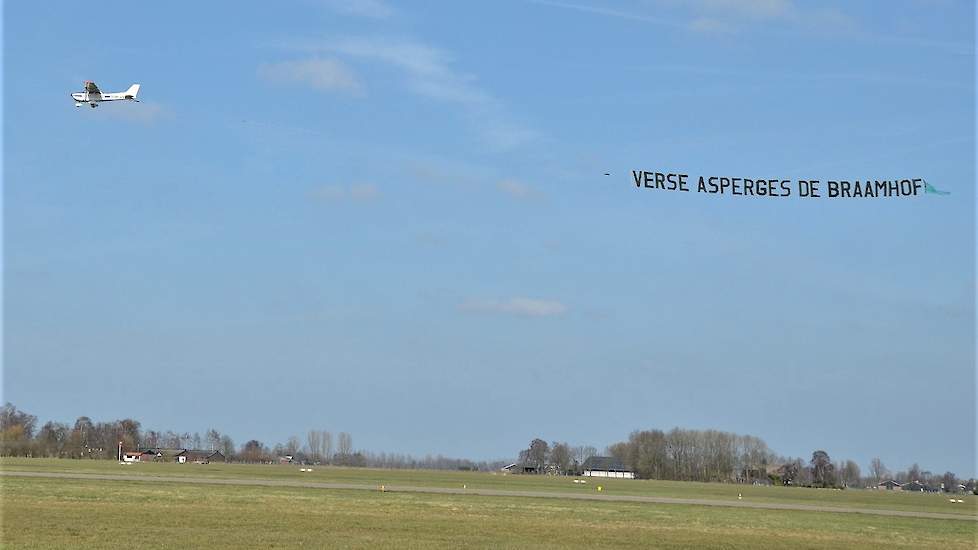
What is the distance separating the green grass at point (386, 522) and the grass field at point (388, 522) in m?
0.05

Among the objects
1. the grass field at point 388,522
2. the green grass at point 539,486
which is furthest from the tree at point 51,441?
the grass field at point 388,522

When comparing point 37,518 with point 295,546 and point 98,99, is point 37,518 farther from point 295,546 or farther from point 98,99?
point 98,99

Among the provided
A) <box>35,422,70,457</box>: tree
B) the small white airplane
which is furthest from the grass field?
<box>35,422,70,457</box>: tree

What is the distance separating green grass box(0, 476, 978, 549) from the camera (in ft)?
92.8

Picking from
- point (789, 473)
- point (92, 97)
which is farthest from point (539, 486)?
point (789, 473)

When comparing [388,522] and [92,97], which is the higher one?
[92,97]

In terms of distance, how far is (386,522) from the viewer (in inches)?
1377

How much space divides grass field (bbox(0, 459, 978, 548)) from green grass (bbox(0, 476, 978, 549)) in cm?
5

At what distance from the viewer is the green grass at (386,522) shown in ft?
92.8

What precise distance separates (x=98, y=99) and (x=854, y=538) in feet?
121

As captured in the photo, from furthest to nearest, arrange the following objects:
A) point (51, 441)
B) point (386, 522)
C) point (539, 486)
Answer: point (51, 441), point (539, 486), point (386, 522)

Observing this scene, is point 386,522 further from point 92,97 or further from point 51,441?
point 51,441

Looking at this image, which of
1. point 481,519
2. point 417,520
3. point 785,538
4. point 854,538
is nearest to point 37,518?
point 417,520

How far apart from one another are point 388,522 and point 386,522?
69mm
